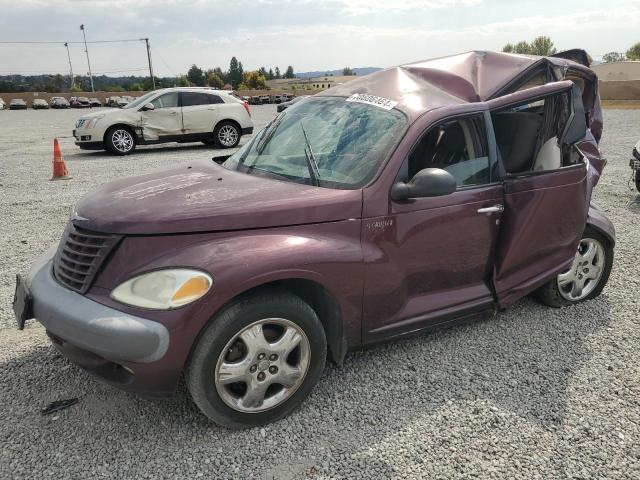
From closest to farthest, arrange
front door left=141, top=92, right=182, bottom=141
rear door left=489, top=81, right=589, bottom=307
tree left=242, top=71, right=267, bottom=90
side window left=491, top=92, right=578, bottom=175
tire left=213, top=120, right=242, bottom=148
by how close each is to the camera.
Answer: rear door left=489, top=81, right=589, bottom=307, side window left=491, top=92, right=578, bottom=175, front door left=141, top=92, right=182, bottom=141, tire left=213, top=120, right=242, bottom=148, tree left=242, top=71, right=267, bottom=90

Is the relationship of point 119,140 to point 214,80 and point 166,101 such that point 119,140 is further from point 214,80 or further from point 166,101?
point 214,80

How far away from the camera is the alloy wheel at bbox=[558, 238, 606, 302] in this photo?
4234mm

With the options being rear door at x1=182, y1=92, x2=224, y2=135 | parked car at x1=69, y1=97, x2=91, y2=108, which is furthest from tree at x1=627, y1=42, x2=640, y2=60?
rear door at x1=182, y1=92, x2=224, y2=135

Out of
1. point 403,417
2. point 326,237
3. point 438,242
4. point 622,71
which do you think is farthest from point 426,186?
point 622,71

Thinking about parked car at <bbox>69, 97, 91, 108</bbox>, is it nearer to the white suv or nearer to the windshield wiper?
the white suv

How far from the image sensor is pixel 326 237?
2.85m

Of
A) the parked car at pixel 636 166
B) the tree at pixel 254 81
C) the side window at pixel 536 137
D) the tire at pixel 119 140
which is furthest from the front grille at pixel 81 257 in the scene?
the tree at pixel 254 81

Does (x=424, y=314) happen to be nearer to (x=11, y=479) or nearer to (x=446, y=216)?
(x=446, y=216)

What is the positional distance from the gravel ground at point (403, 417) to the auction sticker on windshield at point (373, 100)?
1.63 m

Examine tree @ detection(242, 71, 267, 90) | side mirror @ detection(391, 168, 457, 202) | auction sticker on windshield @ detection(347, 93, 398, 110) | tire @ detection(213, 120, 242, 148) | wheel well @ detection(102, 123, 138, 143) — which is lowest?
tire @ detection(213, 120, 242, 148)

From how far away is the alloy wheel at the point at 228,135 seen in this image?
14398 mm

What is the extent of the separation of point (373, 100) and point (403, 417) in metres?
2.00

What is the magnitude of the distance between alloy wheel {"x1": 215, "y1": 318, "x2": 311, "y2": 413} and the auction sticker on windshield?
5.17ft

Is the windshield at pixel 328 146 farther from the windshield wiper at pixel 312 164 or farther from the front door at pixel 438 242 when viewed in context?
the front door at pixel 438 242
